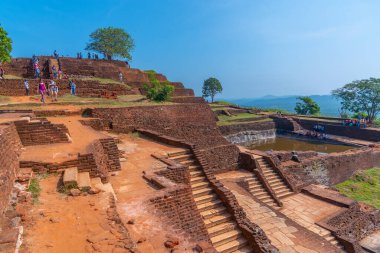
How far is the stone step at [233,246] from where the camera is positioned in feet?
19.0

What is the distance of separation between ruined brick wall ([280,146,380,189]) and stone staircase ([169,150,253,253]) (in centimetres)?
527

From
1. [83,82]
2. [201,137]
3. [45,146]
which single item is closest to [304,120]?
[201,137]

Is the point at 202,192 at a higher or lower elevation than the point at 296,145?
higher

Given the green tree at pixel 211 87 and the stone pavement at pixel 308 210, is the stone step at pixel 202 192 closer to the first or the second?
the stone pavement at pixel 308 210

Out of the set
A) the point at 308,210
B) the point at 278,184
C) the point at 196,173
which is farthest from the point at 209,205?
the point at 278,184

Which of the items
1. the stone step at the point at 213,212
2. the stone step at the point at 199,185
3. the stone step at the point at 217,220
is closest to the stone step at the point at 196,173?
the stone step at the point at 199,185

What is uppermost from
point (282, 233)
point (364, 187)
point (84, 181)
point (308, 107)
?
→ point (308, 107)

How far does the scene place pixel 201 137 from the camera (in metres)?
→ 12.3

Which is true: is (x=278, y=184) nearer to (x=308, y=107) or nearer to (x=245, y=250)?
(x=245, y=250)

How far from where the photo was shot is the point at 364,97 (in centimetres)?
3100

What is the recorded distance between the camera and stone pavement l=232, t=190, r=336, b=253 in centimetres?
661

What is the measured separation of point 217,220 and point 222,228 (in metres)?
0.23

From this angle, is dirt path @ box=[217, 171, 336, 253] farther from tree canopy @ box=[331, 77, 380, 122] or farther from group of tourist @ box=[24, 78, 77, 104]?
tree canopy @ box=[331, 77, 380, 122]

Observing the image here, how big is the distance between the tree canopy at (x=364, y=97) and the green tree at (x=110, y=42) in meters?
29.4
